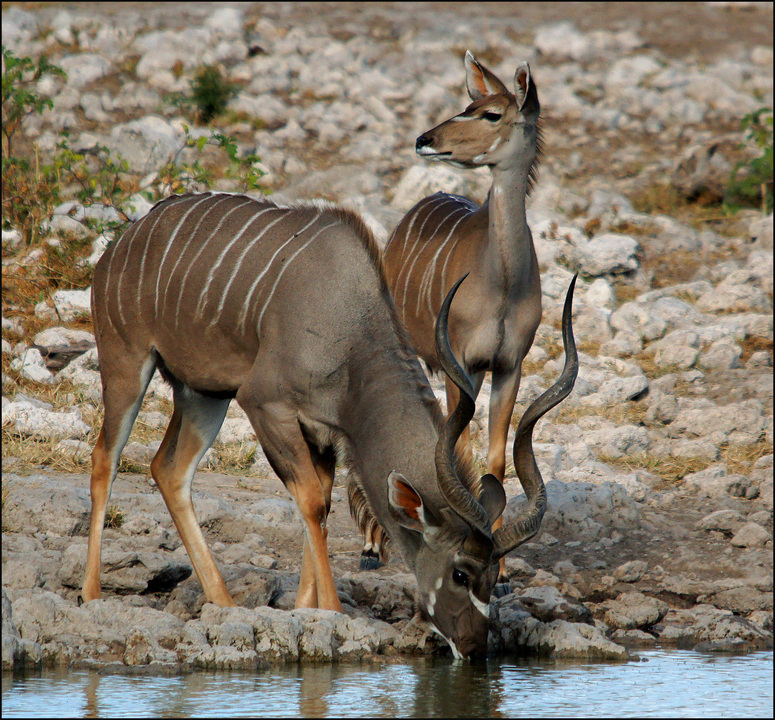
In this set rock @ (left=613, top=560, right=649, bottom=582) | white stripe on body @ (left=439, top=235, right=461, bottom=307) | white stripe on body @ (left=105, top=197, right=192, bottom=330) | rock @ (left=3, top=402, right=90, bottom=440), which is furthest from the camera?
rock @ (left=3, top=402, right=90, bottom=440)

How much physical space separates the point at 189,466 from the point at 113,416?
1.34 ft

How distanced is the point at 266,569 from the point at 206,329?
1.22 meters

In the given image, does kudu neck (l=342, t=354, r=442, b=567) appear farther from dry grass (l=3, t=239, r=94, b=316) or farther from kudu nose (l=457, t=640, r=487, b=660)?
dry grass (l=3, t=239, r=94, b=316)

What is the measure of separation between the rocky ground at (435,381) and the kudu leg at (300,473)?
0.63 ft

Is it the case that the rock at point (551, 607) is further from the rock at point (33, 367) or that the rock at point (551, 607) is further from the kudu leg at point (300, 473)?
the rock at point (33, 367)

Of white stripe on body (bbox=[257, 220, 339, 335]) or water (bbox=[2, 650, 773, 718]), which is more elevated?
white stripe on body (bbox=[257, 220, 339, 335])

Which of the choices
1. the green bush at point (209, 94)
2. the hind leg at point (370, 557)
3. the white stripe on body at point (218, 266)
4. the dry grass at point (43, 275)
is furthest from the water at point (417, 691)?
the green bush at point (209, 94)

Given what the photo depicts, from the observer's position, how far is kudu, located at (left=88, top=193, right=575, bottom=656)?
4480 mm

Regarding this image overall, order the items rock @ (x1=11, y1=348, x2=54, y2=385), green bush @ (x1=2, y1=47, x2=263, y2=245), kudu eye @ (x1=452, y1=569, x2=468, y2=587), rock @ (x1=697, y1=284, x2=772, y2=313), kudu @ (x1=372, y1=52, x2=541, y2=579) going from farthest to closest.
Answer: rock @ (x1=697, y1=284, x2=772, y2=313)
green bush @ (x1=2, y1=47, x2=263, y2=245)
rock @ (x1=11, y1=348, x2=54, y2=385)
kudu @ (x1=372, y1=52, x2=541, y2=579)
kudu eye @ (x1=452, y1=569, x2=468, y2=587)

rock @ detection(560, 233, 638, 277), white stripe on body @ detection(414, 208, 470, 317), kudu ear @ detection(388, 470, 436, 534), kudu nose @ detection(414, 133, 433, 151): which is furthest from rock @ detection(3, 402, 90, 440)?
rock @ detection(560, 233, 638, 277)

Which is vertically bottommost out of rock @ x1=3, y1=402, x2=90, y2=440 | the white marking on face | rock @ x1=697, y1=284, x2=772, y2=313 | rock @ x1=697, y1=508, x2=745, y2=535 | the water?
the water

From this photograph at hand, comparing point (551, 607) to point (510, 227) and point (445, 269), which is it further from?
point (445, 269)

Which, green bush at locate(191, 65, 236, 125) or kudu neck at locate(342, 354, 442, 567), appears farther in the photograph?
green bush at locate(191, 65, 236, 125)

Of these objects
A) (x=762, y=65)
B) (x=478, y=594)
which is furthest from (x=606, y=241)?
(x=762, y=65)
